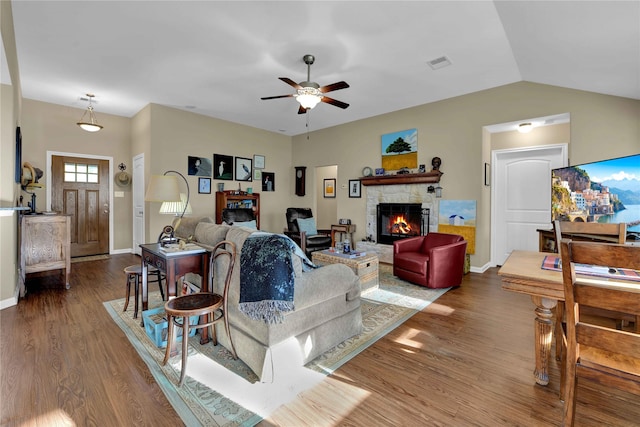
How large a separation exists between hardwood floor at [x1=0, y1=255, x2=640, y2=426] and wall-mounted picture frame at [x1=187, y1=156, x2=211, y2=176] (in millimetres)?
3568

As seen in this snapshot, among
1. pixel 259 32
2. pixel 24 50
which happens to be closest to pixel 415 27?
pixel 259 32

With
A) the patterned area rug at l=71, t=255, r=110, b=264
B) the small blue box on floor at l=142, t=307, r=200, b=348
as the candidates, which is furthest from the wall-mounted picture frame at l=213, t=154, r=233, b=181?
the small blue box on floor at l=142, t=307, r=200, b=348

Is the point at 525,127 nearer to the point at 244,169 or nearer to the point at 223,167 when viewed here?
the point at 244,169

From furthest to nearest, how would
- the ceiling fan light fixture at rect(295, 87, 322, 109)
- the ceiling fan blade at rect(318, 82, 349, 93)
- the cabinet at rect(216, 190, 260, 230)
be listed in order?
the cabinet at rect(216, 190, 260, 230) → the ceiling fan light fixture at rect(295, 87, 322, 109) → the ceiling fan blade at rect(318, 82, 349, 93)

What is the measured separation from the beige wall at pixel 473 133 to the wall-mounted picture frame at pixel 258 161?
125cm

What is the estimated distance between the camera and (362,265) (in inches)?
147

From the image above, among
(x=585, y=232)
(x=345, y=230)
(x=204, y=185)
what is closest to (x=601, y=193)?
(x=585, y=232)

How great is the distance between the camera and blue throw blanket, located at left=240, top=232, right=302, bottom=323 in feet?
6.00

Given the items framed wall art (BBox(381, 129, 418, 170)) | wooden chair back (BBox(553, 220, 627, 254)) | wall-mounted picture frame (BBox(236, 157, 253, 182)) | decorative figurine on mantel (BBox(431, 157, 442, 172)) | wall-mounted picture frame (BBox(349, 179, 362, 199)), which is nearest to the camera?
wooden chair back (BBox(553, 220, 627, 254))

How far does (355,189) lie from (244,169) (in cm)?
264

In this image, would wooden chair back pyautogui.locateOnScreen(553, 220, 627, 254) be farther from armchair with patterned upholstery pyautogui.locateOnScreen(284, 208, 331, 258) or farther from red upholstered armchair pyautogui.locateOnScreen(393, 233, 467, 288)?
armchair with patterned upholstery pyautogui.locateOnScreen(284, 208, 331, 258)

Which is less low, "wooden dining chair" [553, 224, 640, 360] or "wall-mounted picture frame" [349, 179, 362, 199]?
"wall-mounted picture frame" [349, 179, 362, 199]

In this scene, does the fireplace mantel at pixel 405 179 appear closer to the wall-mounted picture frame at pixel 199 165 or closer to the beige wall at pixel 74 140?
the wall-mounted picture frame at pixel 199 165

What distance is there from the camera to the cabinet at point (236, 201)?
6.28 meters
